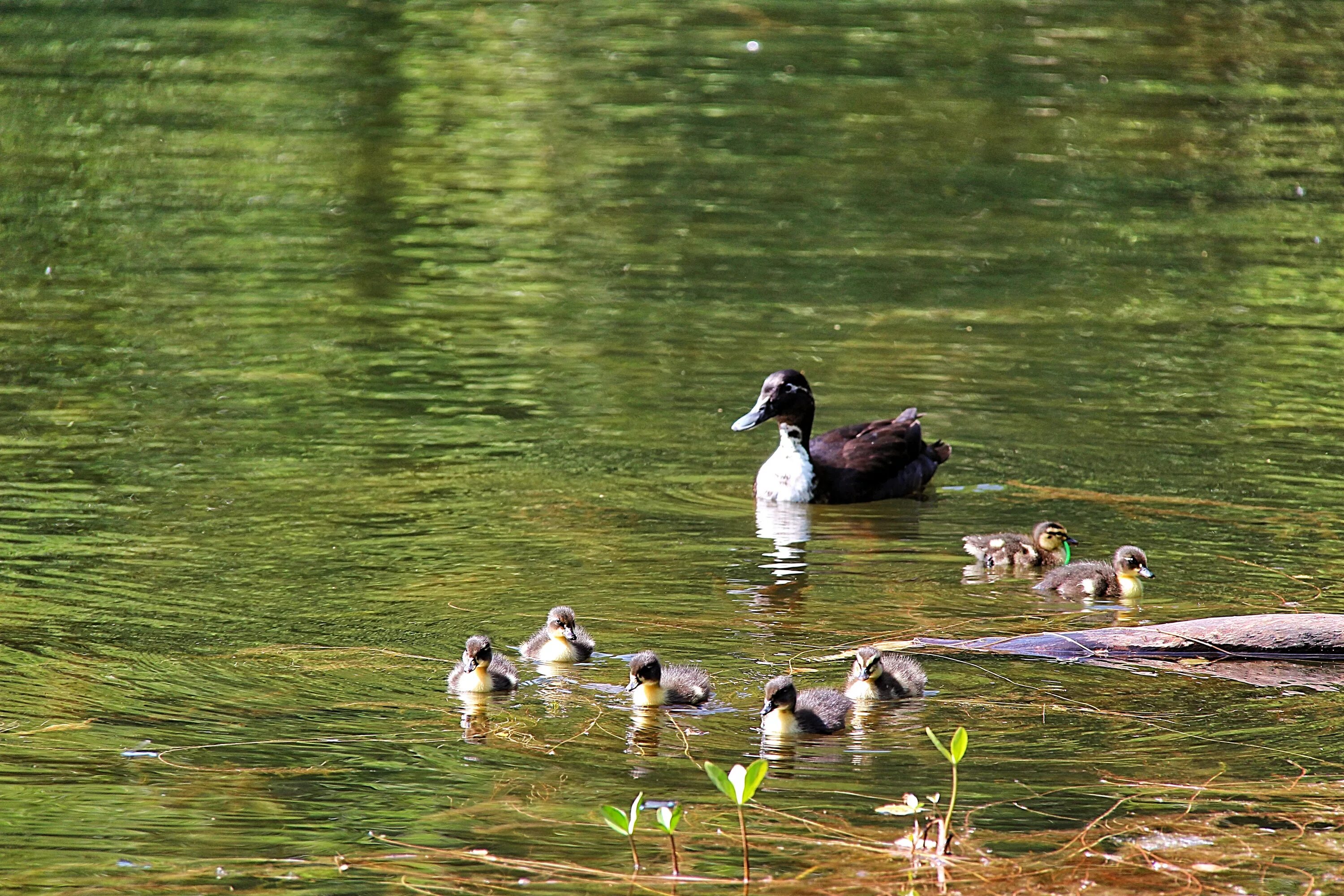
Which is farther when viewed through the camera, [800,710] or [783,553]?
[783,553]

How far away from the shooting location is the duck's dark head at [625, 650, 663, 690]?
734cm

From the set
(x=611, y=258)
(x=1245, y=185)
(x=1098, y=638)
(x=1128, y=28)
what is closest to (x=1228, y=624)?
(x=1098, y=638)

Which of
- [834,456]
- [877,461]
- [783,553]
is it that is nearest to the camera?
[783,553]

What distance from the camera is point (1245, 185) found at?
19672 mm

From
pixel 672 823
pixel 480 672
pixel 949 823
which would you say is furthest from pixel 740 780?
pixel 480 672

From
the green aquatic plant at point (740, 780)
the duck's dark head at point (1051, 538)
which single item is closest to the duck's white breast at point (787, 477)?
the duck's dark head at point (1051, 538)

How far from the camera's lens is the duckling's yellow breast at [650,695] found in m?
7.39

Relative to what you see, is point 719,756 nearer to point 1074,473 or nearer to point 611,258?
point 1074,473

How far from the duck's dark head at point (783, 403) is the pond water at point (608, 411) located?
60 centimetres

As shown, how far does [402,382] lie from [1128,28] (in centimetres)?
1826

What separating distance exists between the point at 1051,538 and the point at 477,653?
3.68m

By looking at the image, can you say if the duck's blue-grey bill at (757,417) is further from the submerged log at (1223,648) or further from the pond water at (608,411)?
the submerged log at (1223,648)

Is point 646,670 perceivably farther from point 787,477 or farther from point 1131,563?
point 787,477

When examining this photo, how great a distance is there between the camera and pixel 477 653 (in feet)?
24.5
